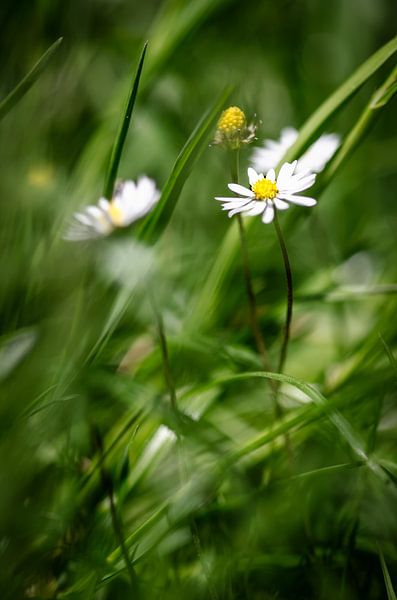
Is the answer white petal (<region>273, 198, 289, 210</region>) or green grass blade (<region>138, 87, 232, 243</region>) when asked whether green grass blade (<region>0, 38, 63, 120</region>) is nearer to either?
green grass blade (<region>138, 87, 232, 243</region>)

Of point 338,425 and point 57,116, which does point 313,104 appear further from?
point 338,425

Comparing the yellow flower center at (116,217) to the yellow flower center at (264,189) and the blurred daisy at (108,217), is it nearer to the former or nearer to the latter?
the blurred daisy at (108,217)

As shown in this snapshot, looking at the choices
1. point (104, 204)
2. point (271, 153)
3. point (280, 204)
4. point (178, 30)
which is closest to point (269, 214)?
point (280, 204)

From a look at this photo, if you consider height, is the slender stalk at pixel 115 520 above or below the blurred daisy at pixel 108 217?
below

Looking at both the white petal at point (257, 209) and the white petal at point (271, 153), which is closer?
the white petal at point (257, 209)

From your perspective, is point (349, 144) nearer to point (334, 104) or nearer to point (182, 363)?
point (334, 104)

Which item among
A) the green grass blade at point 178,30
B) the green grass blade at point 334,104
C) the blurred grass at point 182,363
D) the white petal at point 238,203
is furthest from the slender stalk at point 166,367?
the green grass blade at point 178,30

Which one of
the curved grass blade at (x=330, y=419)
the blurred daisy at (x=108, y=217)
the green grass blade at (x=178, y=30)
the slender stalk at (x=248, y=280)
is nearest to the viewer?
the curved grass blade at (x=330, y=419)

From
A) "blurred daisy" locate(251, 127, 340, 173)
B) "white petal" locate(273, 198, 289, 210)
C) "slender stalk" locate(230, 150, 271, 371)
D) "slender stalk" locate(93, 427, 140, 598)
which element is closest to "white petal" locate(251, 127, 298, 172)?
"blurred daisy" locate(251, 127, 340, 173)
